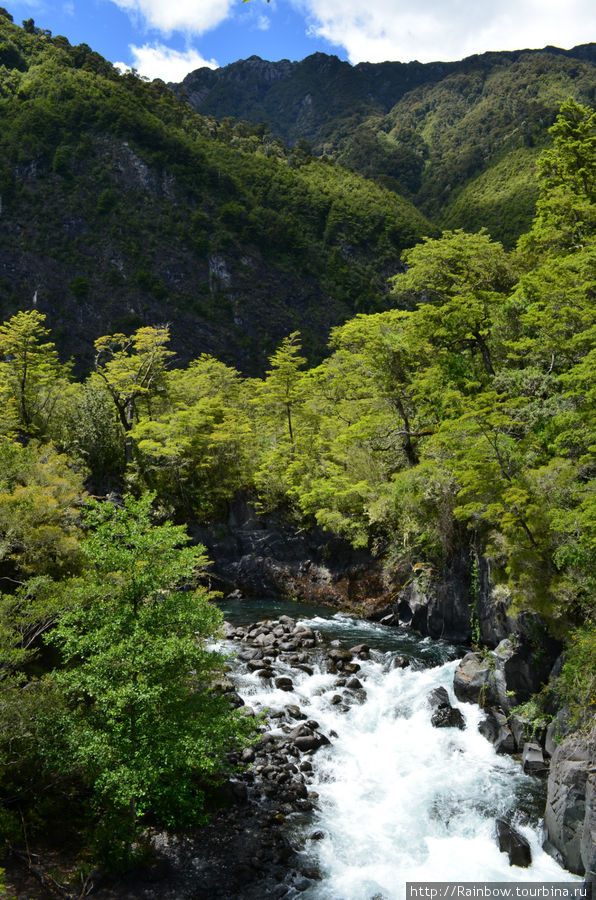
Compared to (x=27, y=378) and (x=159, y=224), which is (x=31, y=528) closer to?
(x=27, y=378)

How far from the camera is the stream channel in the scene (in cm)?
920

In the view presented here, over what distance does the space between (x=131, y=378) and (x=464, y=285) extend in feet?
69.8

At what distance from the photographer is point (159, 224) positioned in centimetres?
8994

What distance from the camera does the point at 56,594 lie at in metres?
10.8

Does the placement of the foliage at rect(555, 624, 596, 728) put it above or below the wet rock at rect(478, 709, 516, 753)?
above

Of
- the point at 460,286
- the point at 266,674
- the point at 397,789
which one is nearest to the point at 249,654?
the point at 266,674

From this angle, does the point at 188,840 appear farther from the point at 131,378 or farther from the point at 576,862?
the point at 131,378

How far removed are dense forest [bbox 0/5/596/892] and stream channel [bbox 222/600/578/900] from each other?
2.08 meters

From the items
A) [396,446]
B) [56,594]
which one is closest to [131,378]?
[396,446]

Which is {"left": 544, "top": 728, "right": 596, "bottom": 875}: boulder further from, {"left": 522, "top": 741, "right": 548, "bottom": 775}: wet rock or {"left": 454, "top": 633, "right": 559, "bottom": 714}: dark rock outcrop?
{"left": 454, "top": 633, "right": 559, "bottom": 714}: dark rock outcrop

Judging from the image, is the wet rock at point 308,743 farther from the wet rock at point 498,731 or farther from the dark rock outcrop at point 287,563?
the dark rock outcrop at point 287,563

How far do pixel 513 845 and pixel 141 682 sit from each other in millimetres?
7326

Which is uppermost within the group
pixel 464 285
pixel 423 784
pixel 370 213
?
pixel 370 213

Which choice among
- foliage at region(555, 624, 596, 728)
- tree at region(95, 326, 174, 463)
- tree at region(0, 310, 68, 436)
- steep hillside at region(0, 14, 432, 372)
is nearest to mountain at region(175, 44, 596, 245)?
steep hillside at region(0, 14, 432, 372)
